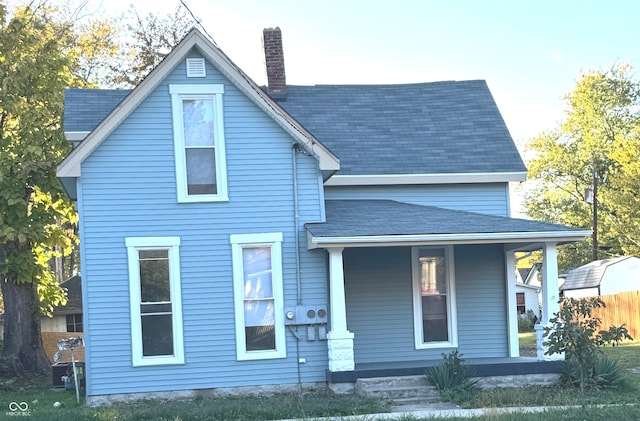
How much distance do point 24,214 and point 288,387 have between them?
23.4 ft

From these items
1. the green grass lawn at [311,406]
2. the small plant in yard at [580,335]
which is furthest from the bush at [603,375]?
the small plant in yard at [580,335]

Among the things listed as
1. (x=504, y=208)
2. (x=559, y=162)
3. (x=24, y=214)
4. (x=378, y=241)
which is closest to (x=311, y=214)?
(x=378, y=241)

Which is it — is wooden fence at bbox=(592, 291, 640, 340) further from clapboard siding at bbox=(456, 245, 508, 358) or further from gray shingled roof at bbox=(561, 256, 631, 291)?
clapboard siding at bbox=(456, 245, 508, 358)

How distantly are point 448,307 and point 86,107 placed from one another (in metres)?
8.09

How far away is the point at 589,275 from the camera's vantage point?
44.2 metres

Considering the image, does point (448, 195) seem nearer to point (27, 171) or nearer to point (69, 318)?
point (27, 171)

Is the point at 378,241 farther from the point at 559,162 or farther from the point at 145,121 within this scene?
the point at 559,162

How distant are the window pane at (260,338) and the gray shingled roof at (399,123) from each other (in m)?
3.74

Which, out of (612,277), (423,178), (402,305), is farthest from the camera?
(612,277)

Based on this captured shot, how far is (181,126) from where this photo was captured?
553 inches

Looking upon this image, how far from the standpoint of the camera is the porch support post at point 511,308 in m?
15.8

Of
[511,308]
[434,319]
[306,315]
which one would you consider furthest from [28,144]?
[511,308]

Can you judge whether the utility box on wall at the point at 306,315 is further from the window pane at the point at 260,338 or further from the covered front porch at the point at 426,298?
the covered front porch at the point at 426,298

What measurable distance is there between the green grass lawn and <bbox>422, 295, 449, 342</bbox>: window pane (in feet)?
9.03
